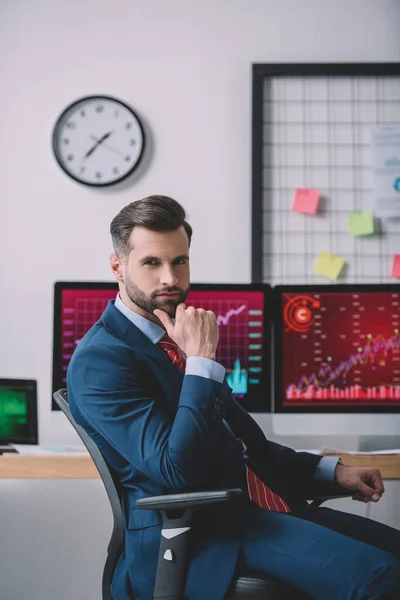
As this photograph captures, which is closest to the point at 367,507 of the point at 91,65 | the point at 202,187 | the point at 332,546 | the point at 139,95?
the point at 202,187

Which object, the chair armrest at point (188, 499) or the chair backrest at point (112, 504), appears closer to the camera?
the chair armrest at point (188, 499)

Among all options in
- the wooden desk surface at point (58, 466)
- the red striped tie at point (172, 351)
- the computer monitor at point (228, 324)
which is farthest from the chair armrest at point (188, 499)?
the computer monitor at point (228, 324)

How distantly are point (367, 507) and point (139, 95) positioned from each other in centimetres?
169

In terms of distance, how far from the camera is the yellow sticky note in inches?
107

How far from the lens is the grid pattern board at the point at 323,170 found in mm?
2746

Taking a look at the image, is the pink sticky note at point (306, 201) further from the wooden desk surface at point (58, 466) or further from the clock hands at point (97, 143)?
the wooden desk surface at point (58, 466)

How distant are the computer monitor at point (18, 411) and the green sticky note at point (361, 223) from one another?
4.07 ft

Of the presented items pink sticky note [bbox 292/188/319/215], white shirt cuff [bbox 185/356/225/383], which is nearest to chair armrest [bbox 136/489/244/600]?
white shirt cuff [bbox 185/356/225/383]

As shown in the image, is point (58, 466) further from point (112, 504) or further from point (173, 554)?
point (173, 554)

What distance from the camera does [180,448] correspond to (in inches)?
48.7

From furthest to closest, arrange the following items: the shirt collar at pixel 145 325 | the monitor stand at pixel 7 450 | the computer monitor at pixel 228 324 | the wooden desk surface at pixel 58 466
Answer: the computer monitor at pixel 228 324 → the monitor stand at pixel 7 450 → the wooden desk surface at pixel 58 466 → the shirt collar at pixel 145 325

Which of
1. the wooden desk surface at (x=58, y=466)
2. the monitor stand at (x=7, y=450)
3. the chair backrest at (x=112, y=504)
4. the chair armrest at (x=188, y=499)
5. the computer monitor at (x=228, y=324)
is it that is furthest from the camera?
the computer monitor at (x=228, y=324)

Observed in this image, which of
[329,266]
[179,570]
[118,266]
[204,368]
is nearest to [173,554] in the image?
[179,570]

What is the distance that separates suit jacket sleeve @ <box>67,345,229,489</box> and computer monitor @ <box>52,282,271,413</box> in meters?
0.90
